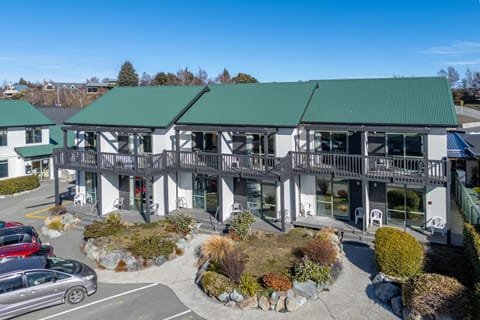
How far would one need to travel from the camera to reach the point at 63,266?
51.2 feet

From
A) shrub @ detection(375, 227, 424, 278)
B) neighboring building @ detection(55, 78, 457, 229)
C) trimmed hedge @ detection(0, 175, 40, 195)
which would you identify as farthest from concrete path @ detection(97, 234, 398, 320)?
trimmed hedge @ detection(0, 175, 40, 195)

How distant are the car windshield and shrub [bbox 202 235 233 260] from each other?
504 centimetres

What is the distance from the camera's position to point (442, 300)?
39.5 feet

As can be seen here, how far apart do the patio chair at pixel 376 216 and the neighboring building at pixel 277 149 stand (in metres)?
0.30

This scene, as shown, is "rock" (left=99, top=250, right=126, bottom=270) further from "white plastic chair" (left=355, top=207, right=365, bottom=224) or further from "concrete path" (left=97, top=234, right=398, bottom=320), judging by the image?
"white plastic chair" (left=355, top=207, right=365, bottom=224)

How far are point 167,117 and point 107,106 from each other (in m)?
5.61

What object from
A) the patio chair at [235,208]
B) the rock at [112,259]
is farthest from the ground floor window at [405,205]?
the rock at [112,259]

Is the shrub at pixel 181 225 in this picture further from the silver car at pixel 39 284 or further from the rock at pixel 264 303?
the rock at pixel 264 303

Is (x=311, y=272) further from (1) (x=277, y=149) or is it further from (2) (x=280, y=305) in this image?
(1) (x=277, y=149)

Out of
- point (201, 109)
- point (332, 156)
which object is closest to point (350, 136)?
point (332, 156)

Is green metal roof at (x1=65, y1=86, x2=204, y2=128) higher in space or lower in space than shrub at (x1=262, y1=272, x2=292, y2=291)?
higher

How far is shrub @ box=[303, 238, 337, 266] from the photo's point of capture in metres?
15.9

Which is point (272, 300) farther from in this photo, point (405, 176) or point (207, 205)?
point (207, 205)

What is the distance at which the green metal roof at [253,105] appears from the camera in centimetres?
2242
